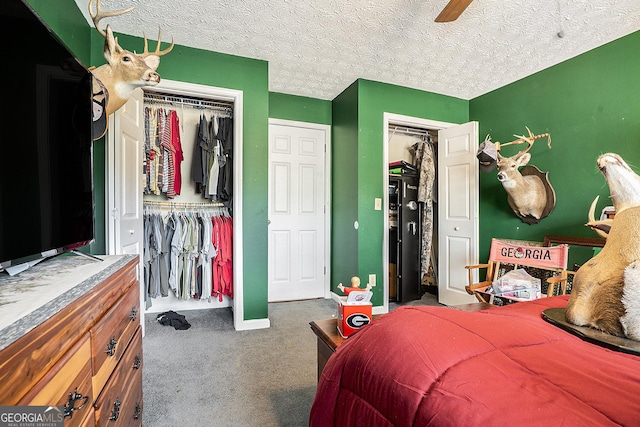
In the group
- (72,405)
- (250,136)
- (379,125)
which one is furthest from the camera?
(379,125)

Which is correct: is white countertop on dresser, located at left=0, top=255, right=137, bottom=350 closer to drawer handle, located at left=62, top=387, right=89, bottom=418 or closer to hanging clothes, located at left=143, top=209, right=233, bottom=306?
drawer handle, located at left=62, top=387, right=89, bottom=418

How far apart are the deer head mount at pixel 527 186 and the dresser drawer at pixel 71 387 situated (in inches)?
126

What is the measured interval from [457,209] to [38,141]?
11.6ft

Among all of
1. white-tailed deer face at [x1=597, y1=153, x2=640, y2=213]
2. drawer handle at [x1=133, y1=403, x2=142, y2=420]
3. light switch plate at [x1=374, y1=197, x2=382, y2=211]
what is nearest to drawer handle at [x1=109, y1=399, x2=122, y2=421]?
drawer handle at [x1=133, y1=403, x2=142, y2=420]

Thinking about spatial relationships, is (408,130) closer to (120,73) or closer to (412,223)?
(412,223)

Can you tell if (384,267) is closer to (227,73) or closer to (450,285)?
(450,285)

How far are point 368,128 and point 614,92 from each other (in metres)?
2.08

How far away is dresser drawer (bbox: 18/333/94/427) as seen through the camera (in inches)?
21.2

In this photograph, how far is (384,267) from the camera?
3254 mm

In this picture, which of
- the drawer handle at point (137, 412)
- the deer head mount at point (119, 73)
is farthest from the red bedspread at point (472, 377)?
the deer head mount at point (119, 73)

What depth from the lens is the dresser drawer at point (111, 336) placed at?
2.67 ft

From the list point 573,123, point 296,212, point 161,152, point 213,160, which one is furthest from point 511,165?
point 161,152

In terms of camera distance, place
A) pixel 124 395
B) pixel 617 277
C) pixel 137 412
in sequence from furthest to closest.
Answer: pixel 137 412 → pixel 124 395 → pixel 617 277

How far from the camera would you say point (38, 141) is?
882 mm
